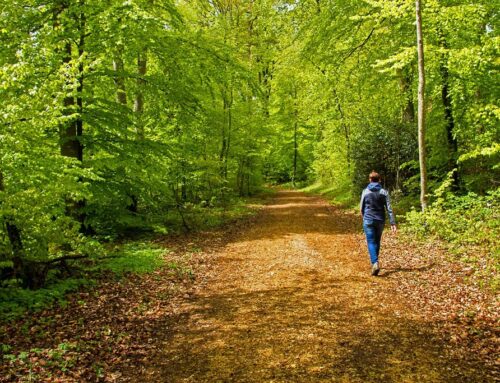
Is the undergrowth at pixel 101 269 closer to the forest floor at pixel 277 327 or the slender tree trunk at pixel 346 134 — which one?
the forest floor at pixel 277 327

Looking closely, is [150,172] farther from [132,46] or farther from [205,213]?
[205,213]

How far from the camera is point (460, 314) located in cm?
598

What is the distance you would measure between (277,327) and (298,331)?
346 mm

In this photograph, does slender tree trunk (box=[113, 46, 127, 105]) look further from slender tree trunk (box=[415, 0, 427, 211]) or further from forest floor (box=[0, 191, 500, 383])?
slender tree trunk (box=[415, 0, 427, 211])

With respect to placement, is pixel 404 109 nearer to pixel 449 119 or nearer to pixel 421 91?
pixel 449 119

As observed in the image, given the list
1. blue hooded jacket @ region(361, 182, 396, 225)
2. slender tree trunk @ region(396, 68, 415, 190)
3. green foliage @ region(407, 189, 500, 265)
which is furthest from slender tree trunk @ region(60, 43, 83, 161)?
slender tree trunk @ region(396, 68, 415, 190)

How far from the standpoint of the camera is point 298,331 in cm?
560

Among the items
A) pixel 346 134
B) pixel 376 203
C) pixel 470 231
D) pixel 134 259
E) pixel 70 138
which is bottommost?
pixel 134 259

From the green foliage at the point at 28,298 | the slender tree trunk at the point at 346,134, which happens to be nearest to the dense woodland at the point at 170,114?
the green foliage at the point at 28,298

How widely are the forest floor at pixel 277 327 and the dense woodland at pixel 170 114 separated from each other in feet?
5.45

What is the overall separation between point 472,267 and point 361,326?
3.64 m

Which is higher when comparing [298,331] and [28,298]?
[28,298]

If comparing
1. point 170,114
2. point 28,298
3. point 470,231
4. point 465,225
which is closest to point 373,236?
point 470,231

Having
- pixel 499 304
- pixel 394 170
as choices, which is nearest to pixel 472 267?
pixel 499 304
